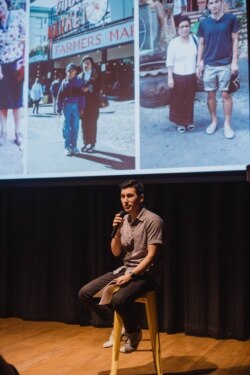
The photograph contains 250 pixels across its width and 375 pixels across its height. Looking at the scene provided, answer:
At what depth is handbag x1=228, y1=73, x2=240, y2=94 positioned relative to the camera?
3.41 metres

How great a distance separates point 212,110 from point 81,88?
1.07 m

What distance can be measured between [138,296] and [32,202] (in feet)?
6.34

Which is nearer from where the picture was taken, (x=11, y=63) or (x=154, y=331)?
(x=154, y=331)

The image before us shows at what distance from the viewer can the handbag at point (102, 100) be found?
3832 millimetres

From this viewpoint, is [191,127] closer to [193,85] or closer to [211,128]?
[211,128]

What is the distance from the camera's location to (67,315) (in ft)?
13.9

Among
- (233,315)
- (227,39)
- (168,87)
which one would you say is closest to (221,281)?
(233,315)

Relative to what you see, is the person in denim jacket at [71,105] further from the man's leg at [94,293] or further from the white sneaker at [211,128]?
the man's leg at [94,293]

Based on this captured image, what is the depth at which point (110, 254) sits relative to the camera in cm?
408

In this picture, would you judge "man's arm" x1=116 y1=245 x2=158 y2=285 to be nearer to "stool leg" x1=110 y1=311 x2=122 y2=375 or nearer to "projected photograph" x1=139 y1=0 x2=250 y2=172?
"stool leg" x1=110 y1=311 x2=122 y2=375

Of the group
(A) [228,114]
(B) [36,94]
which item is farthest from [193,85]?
(B) [36,94]

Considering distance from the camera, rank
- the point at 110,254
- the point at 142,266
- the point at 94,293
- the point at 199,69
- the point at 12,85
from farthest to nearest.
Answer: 1. the point at 12,85
2. the point at 110,254
3. the point at 199,69
4. the point at 94,293
5. the point at 142,266

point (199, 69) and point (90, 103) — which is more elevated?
point (199, 69)

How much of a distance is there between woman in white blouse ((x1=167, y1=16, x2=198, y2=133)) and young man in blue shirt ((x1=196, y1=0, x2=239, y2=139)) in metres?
0.06
